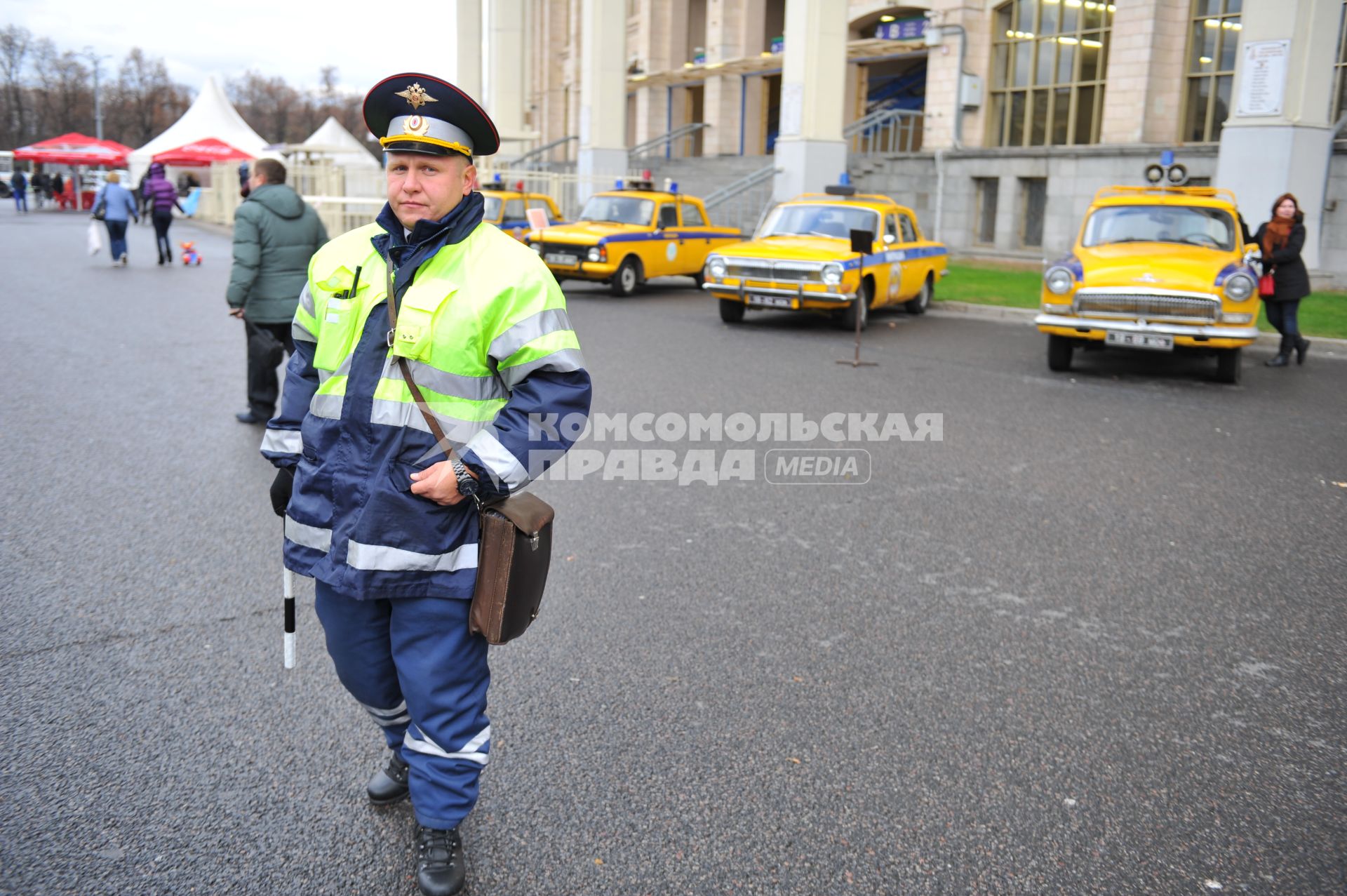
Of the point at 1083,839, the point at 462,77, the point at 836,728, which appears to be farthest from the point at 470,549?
the point at 462,77

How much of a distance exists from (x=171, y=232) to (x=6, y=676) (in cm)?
3353

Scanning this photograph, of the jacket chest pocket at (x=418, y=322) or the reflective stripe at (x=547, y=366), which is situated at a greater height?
the jacket chest pocket at (x=418, y=322)

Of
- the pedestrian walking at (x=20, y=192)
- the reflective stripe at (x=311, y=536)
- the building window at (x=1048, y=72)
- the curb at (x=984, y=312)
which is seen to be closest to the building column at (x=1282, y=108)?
the curb at (x=984, y=312)

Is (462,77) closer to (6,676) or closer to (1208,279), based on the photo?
(1208,279)

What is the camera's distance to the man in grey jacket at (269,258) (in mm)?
7578

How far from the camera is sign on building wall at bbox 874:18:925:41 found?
29.5 m

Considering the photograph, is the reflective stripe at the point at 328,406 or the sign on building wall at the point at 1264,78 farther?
the sign on building wall at the point at 1264,78

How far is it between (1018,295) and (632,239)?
6601mm

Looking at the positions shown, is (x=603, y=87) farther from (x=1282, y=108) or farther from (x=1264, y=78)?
(x=1282, y=108)

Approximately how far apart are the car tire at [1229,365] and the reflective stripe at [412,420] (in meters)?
10.2

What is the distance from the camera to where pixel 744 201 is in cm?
2762

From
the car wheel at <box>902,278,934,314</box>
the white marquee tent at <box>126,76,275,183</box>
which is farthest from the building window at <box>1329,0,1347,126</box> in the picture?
the white marquee tent at <box>126,76,275,183</box>

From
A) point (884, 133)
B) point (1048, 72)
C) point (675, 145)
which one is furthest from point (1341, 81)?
point (675, 145)

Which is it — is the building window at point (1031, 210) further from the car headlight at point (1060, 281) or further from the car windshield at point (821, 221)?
the car headlight at point (1060, 281)
